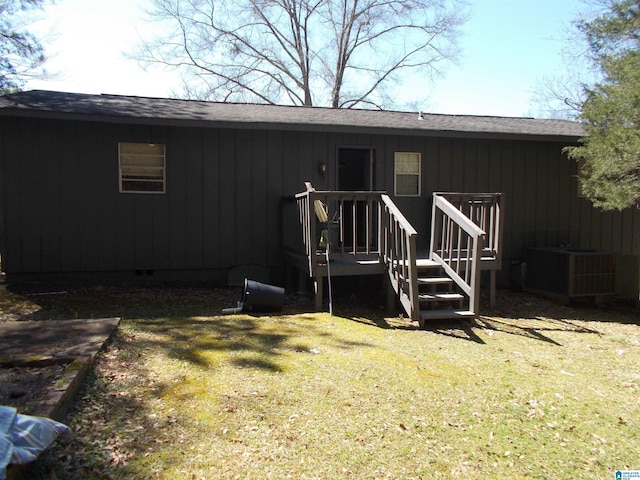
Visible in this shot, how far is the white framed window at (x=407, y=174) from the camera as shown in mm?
8914

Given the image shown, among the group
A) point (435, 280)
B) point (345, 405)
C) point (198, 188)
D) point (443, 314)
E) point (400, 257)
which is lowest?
point (345, 405)

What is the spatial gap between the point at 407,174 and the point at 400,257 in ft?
8.79

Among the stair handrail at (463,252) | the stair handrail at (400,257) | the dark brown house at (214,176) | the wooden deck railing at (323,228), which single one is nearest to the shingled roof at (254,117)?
the dark brown house at (214,176)

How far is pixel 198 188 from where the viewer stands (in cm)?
810

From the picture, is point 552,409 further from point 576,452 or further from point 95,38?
point 95,38

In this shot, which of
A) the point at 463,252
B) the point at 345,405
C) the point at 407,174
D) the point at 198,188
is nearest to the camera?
the point at 345,405

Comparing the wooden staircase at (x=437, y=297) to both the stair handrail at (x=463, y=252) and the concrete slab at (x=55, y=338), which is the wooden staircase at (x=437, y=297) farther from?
the concrete slab at (x=55, y=338)

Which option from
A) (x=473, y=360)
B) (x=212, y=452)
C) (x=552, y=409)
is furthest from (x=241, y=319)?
(x=552, y=409)

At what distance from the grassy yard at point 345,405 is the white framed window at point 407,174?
3.72m

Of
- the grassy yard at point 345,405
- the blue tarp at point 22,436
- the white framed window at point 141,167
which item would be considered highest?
the white framed window at point 141,167

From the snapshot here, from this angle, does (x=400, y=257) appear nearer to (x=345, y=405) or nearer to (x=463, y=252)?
(x=463, y=252)

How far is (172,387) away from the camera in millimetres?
3578

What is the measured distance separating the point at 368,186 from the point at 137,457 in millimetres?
6850

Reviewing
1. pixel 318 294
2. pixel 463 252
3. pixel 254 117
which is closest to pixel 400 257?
pixel 318 294
